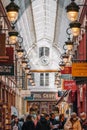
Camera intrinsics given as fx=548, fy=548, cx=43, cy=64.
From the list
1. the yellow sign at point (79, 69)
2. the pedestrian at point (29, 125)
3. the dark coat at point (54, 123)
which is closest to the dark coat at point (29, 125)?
the pedestrian at point (29, 125)

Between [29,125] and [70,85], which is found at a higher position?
[70,85]

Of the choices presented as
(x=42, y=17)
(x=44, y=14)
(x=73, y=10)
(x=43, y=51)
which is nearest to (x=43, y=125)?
(x=73, y=10)

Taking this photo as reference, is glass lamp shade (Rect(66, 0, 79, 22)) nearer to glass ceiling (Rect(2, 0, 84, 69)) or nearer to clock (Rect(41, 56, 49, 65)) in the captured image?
glass ceiling (Rect(2, 0, 84, 69))

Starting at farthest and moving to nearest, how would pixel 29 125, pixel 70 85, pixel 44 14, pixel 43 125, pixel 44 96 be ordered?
pixel 44 96
pixel 44 14
pixel 70 85
pixel 43 125
pixel 29 125

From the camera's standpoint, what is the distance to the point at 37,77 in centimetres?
8031

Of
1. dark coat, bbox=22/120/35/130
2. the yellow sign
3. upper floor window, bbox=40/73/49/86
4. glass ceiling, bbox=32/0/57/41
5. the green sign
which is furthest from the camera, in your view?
upper floor window, bbox=40/73/49/86

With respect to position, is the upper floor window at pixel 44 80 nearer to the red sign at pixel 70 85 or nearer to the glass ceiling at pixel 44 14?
the glass ceiling at pixel 44 14

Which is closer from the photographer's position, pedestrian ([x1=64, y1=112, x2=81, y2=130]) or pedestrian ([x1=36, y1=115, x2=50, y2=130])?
pedestrian ([x1=64, y1=112, x2=81, y2=130])

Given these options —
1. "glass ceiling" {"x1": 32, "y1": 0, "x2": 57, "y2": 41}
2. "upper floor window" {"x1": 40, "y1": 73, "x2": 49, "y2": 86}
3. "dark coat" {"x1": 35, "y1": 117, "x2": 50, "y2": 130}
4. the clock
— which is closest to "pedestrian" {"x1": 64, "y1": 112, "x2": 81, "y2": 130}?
"dark coat" {"x1": 35, "y1": 117, "x2": 50, "y2": 130}

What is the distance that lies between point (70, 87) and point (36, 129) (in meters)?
12.4

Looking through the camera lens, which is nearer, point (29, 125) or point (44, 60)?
point (29, 125)

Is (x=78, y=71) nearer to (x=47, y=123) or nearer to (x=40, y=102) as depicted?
(x=47, y=123)

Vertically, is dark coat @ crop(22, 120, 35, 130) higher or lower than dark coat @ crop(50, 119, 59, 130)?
higher

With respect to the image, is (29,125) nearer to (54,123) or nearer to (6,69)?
(6,69)
